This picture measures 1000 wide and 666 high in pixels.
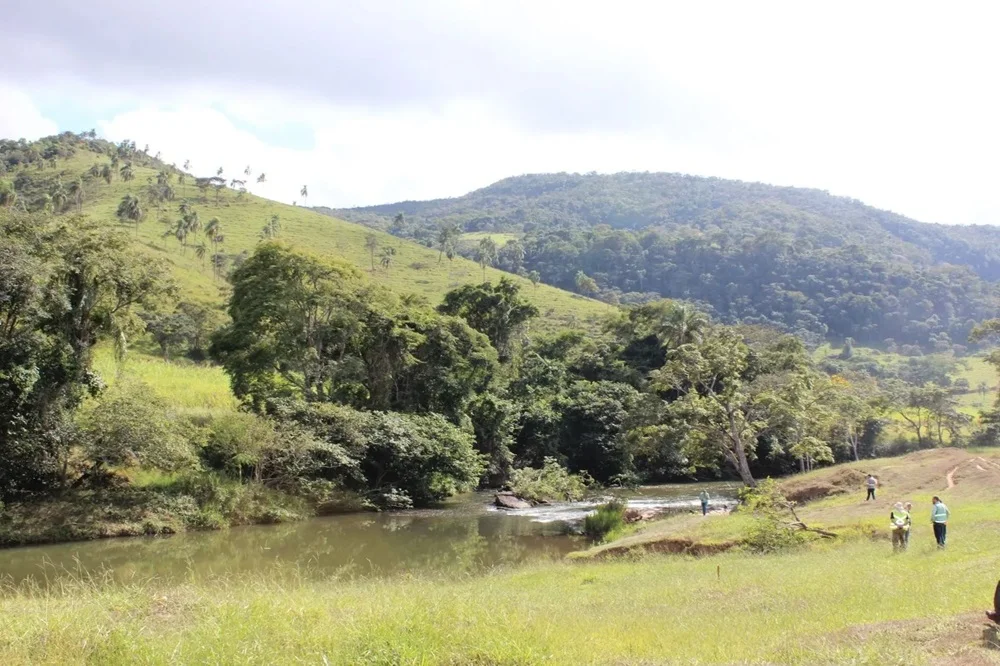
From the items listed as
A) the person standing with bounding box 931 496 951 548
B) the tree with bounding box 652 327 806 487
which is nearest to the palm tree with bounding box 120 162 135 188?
the tree with bounding box 652 327 806 487

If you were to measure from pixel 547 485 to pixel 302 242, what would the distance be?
90.1 m

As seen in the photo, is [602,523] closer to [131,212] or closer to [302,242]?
[302,242]

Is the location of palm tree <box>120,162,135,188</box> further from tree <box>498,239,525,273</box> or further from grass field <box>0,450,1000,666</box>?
grass field <box>0,450,1000,666</box>

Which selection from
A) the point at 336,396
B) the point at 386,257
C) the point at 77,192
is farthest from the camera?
the point at 386,257

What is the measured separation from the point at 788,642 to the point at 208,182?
165 m

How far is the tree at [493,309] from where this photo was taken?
61031mm

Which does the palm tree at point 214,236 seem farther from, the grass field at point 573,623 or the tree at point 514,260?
the grass field at point 573,623

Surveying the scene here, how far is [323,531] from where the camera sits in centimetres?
3262

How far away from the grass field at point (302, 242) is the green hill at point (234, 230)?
0.17 m

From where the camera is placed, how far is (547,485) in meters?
46.1

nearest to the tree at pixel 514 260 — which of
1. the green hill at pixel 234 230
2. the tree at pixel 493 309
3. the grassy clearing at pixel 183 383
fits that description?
the green hill at pixel 234 230

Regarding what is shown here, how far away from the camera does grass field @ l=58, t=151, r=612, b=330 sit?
11262 centimetres

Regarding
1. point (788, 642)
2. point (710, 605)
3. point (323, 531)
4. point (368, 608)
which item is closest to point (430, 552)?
point (323, 531)

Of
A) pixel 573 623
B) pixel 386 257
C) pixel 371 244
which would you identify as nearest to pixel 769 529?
pixel 573 623
